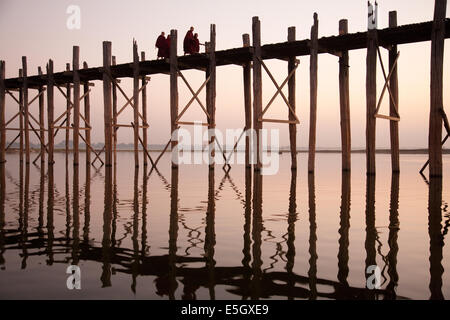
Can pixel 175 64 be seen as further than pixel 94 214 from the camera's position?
Yes

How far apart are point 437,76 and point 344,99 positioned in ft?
10.6

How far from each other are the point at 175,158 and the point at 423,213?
10270 millimetres

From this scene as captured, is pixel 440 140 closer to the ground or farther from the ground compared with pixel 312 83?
closer to the ground

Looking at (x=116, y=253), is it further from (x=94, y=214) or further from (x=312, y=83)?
(x=312, y=83)

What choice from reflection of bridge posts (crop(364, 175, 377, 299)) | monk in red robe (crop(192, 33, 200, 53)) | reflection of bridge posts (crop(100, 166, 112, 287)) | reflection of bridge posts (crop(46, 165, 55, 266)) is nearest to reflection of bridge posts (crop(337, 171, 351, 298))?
reflection of bridge posts (crop(364, 175, 377, 299))

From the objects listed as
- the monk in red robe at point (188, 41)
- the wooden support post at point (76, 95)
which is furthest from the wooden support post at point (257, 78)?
the wooden support post at point (76, 95)

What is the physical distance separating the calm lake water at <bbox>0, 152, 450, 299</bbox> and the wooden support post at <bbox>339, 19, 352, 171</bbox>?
587 centimetres

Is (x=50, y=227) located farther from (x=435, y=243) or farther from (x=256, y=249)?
(x=435, y=243)

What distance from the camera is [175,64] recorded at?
16.4m

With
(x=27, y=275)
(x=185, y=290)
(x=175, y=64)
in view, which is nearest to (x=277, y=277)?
(x=185, y=290)

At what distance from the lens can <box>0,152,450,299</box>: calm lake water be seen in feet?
10.8

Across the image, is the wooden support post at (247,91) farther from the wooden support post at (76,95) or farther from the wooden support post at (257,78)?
the wooden support post at (76,95)

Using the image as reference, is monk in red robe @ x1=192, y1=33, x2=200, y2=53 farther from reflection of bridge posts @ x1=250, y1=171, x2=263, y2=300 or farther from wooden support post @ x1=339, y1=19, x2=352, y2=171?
reflection of bridge posts @ x1=250, y1=171, x2=263, y2=300
